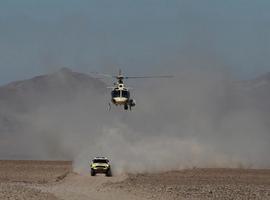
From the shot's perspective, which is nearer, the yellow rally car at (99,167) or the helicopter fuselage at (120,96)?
the yellow rally car at (99,167)

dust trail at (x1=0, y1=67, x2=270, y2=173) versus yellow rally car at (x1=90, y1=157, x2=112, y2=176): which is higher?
dust trail at (x1=0, y1=67, x2=270, y2=173)

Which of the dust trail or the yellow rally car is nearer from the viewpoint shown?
the yellow rally car

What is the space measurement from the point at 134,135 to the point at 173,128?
1700 centimetres

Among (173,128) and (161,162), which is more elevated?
(173,128)

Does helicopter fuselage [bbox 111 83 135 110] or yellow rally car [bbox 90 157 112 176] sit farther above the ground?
helicopter fuselage [bbox 111 83 135 110]

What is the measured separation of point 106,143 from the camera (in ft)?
312

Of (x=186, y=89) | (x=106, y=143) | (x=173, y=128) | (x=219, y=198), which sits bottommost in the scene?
(x=219, y=198)

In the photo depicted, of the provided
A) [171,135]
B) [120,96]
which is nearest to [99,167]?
[120,96]

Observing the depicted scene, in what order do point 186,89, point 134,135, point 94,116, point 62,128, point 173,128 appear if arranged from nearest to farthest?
point 134,135 < point 173,128 < point 186,89 < point 62,128 < point 94,116

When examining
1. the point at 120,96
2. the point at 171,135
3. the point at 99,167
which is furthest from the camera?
the point at 171,135

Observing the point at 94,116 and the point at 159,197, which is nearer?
the point at 159,197

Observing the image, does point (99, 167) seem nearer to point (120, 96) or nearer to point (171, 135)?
point (120, 96)

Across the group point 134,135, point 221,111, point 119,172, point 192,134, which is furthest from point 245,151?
point 119,172

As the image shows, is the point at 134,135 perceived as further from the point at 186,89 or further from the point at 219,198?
the point at 219,198
